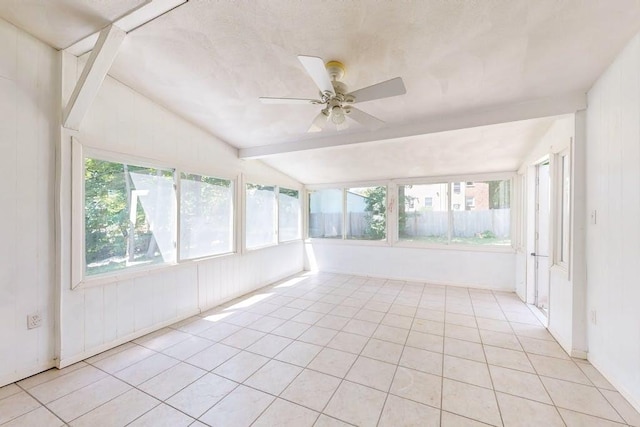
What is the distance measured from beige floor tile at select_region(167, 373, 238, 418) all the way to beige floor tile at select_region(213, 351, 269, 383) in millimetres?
64

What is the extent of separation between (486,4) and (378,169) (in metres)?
3.30

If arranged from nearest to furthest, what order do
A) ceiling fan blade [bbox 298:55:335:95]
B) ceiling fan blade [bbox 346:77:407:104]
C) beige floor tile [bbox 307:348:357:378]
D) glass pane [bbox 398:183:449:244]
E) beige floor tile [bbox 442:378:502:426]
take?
ceiling fan blade [bbox 298:55:335:95]
beige floor tile [bbox 442:378:502:426]
ceiling fan blade [bbox 346:77:407:104]
beige floor tile [bbox 307:348:357:378]
glass pane [bbox 398:183:449:244]

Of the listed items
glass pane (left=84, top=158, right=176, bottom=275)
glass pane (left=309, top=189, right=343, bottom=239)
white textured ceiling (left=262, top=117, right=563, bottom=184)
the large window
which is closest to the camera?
glass pane (left=84, top=158, right=176, bottom=275)

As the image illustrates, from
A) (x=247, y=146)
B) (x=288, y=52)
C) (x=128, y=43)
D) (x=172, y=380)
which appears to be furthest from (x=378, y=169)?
(x=172, y=380)

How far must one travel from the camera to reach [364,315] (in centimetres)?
349

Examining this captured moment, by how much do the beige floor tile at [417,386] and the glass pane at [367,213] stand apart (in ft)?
11.3

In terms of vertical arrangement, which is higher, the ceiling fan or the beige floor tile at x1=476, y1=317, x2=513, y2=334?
the ceiling fan

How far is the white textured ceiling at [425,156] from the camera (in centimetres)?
330

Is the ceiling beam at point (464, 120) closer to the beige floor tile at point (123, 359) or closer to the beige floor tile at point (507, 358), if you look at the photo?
the beige floor tile at point (507, 358)

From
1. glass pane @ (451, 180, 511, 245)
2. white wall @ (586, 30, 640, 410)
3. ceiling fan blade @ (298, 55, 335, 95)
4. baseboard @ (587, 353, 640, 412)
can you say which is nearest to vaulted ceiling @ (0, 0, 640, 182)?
white wall @ (586, 30, 640, 410)

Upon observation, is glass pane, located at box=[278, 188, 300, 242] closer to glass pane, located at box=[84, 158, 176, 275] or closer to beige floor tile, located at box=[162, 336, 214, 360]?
glass pane, located at box=[84, 158, 176, 275]

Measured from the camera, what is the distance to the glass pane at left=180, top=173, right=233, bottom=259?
11.5 feet

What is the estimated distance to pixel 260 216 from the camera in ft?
16.2

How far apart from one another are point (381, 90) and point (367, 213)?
155 inches
